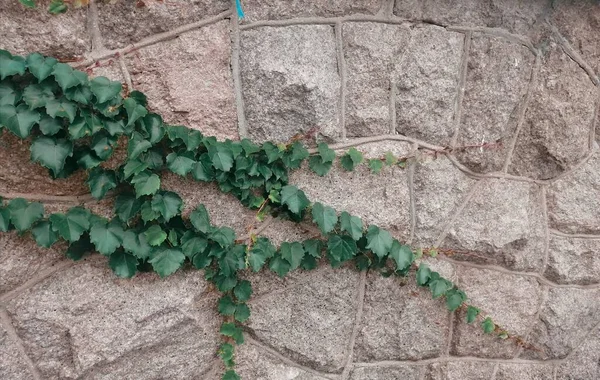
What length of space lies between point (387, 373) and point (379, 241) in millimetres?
451

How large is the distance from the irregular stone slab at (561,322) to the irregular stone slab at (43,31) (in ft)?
5.45

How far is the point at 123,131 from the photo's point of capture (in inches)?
51.8

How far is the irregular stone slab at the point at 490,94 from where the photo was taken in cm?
167

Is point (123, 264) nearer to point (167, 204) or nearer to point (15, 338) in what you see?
point (167, 204)

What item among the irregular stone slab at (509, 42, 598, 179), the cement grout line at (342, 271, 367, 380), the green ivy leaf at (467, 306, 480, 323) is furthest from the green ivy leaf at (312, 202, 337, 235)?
the irregular stone slab at (509, 42, 598, 179)

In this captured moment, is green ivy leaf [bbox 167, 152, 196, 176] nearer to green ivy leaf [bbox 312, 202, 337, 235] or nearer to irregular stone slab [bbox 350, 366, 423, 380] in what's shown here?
green ivy leaf [bbox 312, 202, 337, 235]

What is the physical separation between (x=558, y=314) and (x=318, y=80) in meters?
1.17

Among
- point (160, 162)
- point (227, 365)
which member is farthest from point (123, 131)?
point (227, 365)

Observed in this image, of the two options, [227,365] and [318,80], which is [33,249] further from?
[318,80]

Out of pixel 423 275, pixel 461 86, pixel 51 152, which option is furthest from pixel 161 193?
pixel 461 86

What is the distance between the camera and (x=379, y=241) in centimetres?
156

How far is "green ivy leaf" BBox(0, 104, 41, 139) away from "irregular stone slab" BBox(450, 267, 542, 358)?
52.1 inches

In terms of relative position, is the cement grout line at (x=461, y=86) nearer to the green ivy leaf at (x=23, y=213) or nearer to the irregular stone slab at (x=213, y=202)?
the irregular stone slab at (x=213, y=202)

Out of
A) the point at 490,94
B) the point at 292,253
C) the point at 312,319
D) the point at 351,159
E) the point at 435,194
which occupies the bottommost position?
the point at 312,319
